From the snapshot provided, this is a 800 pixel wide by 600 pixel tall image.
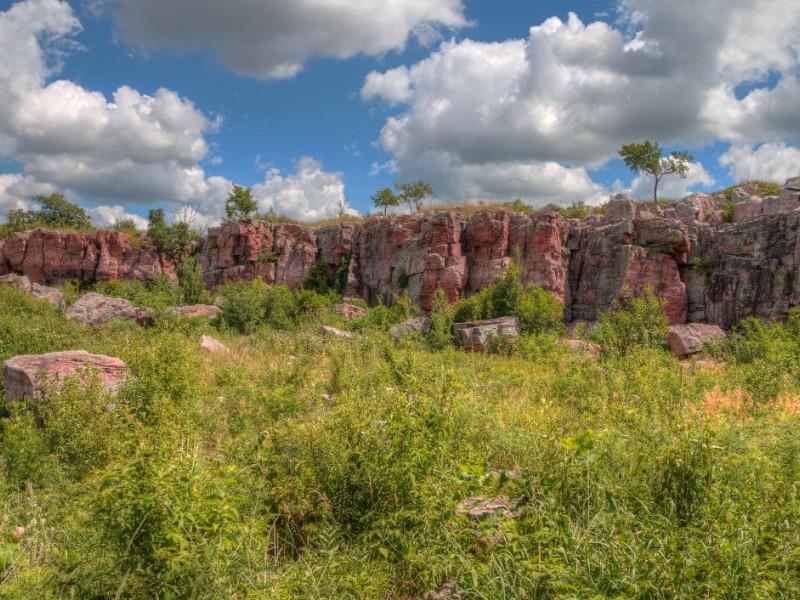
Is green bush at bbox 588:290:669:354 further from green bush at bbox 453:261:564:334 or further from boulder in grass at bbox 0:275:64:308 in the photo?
boulder in grass at bbox 0:275:64:308

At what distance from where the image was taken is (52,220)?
37000mm

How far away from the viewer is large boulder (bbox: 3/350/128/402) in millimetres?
8259

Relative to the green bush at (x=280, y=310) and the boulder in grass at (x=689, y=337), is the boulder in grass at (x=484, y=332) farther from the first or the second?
the green bush at (x=280, y=310)

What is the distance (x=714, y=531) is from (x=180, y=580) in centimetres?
327

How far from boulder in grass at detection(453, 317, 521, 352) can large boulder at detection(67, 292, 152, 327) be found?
1148 centimetres

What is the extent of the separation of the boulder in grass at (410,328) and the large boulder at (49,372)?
9.06 metres

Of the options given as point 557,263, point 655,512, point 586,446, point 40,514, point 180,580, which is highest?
point 557,263

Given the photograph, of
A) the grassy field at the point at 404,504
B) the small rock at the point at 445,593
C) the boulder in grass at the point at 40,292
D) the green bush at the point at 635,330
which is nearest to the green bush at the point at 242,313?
the boulder in grass at the point at 40,292

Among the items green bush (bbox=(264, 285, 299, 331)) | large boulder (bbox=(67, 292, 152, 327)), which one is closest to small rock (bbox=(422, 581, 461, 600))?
green bush (bbox=(264, 285, 299, 331))

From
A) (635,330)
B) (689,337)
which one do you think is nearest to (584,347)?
(635,330)

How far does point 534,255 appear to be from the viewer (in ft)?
77.9

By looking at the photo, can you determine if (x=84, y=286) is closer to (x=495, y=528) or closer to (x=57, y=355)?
(x=57, y=355)

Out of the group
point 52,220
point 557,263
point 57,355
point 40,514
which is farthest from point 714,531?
point 52,220

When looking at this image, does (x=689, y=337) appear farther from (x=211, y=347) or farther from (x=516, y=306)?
(x=211, y=347)
